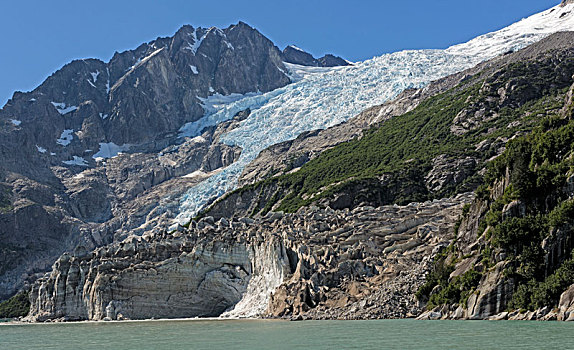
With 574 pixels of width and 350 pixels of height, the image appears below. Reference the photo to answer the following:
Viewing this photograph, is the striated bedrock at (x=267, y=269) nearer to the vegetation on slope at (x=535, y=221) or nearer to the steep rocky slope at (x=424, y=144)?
the vegetation on slope at (x=535, y=221)

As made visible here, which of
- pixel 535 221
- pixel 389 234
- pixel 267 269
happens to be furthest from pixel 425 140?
pixel 535 221

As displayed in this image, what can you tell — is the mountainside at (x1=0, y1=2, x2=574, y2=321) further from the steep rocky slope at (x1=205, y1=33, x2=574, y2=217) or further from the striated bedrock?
the steep rocky slope at (x1=205, y1=33, x2=574, y2=217)

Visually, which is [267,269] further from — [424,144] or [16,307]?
[424,144]

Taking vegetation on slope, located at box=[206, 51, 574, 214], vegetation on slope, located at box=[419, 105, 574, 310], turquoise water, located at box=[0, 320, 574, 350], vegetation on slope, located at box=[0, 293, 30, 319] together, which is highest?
vegetation on slope, located at box=[206, 51, 574, 214]

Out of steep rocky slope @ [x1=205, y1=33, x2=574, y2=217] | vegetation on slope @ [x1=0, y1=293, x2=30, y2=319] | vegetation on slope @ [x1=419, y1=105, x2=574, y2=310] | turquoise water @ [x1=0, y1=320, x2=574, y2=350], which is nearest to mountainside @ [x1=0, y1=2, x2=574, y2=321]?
vegetation on slope @ [x1=419, y1=105, x2=574, y2=310]

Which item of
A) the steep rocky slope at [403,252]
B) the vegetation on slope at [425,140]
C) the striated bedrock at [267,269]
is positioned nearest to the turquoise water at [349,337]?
the steep rocky slope at [403,252]

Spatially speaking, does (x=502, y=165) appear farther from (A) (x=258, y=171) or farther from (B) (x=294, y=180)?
(A) (x=258, y=171)
